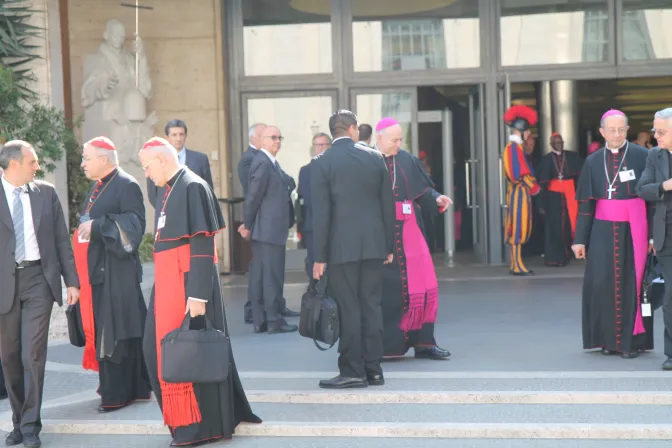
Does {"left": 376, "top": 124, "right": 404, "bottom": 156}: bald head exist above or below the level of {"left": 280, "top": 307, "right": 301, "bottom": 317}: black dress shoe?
above

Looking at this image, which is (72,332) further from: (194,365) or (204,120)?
(204,120)

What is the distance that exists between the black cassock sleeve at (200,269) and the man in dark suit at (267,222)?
3.94m

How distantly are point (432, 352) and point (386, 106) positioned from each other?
7.42 meters

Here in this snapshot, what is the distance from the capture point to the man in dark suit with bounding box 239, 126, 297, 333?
10.1 m

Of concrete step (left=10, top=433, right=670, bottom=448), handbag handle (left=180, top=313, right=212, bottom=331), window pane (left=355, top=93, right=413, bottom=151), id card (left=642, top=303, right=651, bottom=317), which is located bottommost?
concrete step (left=10, top=433, right=670, bottom=448)

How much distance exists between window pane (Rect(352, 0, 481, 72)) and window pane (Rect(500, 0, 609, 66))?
448 mm

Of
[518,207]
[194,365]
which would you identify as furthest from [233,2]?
[194,365]

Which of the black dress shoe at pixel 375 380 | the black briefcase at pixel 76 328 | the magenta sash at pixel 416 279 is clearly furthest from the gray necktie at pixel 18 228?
the magenta sash at pixel 416 279

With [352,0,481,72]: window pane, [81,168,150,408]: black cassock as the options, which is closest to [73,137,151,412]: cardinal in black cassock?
[81,168,150,408]: black cassock

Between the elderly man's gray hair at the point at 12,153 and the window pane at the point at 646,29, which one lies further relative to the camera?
the window pane at the point at 646,29

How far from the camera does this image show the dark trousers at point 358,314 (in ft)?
23.7

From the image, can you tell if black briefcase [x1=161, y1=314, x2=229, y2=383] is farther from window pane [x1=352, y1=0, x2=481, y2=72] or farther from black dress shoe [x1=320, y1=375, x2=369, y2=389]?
window pane [x1=352, y1=0, x2=481, y2=72]

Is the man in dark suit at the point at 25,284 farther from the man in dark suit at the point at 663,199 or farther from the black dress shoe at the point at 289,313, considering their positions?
the black dress shoe at the point at 289,313

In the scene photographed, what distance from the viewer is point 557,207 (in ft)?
51.6
